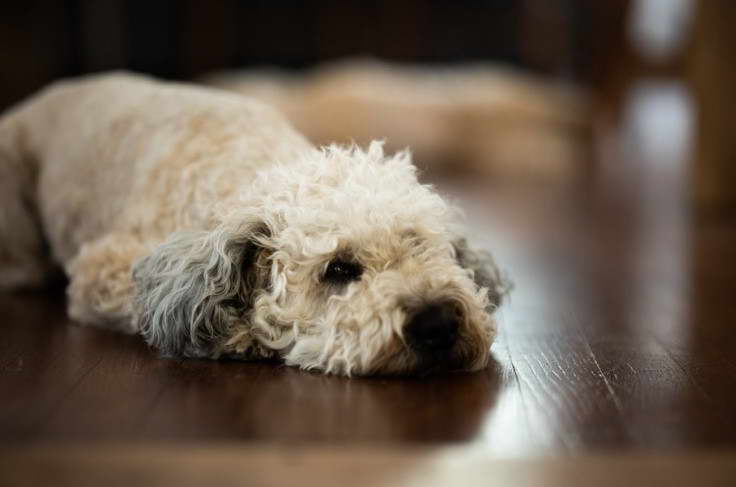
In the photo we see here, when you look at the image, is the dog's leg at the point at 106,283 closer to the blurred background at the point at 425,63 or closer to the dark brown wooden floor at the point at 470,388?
the dark brown wooden floor at the point at 470,388

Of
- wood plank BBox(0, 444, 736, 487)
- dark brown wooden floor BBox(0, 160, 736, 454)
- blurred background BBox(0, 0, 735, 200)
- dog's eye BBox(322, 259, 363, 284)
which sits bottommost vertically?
blurred background BBox(0, 0, 735, 200)

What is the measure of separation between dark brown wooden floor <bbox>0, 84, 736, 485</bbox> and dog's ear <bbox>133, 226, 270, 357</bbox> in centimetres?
6

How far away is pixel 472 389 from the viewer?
1.95 meters

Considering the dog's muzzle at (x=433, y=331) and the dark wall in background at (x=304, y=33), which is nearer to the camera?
the dog's muzzle at (x=433, y=331)

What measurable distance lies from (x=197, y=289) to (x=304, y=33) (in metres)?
8.75

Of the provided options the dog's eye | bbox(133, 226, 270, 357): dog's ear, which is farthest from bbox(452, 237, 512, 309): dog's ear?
bbox(133, 226, 270, 357): dog's ear

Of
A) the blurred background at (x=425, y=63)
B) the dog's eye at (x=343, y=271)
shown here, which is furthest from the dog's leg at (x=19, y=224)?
the blurred background at (x=425, y=63)

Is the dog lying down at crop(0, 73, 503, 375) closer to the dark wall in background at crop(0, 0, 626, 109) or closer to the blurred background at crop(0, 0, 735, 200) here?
the blurred background at crop(0, 0, 735, 200)

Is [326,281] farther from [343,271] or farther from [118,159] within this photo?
[118,159]

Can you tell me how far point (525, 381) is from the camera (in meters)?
2.02

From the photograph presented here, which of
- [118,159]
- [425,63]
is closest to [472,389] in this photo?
[118,159]

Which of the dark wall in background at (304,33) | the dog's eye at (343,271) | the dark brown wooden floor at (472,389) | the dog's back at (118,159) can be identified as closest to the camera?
the dark brown wooden floor at (472,389)

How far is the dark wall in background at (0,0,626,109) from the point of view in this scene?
9719 mm

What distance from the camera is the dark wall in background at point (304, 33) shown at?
972cm
